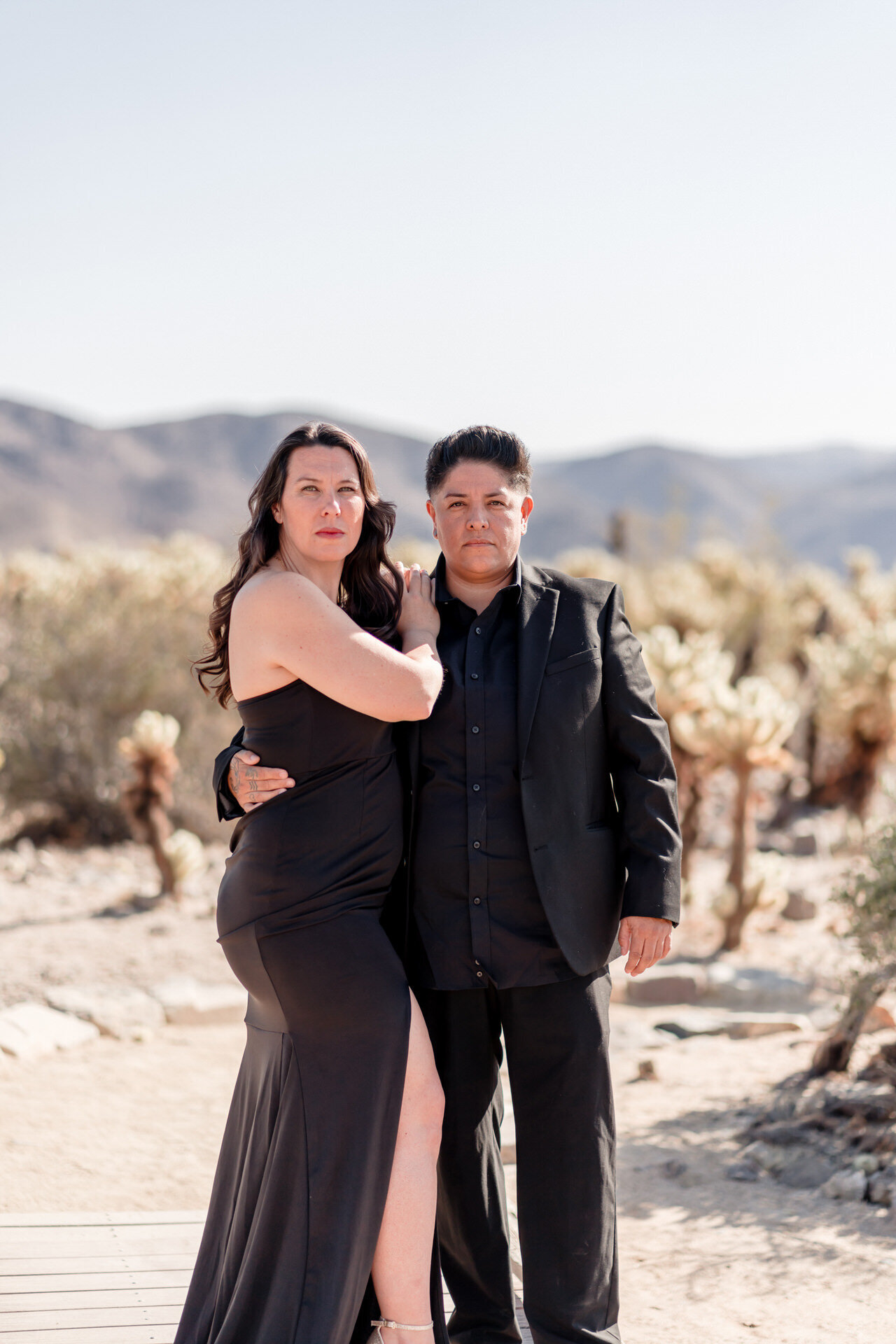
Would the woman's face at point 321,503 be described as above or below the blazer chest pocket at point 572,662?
above

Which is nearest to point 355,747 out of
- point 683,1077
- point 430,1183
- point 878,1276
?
A: point 430,1183

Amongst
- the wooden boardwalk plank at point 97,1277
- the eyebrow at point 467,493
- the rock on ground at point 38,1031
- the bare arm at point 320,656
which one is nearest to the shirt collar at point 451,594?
the eyebrow at point 467,493

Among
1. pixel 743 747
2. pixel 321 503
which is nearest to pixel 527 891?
pixel 321 503

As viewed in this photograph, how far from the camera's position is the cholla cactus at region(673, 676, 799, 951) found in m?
8.10

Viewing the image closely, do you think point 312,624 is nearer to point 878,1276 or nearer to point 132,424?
point 878,1276

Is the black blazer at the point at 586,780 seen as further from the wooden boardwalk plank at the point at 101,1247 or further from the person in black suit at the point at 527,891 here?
the wooden boardwalk plank at the point at 101,1247

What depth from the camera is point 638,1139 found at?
189 inches

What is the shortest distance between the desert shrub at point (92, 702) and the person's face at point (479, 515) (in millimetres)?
7984

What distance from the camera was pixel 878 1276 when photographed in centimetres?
346

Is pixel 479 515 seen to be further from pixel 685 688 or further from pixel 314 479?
pixel 685 688

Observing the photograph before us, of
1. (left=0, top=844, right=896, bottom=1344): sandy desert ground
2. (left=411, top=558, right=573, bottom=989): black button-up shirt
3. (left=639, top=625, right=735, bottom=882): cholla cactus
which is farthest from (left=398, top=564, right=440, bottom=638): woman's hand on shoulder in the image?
(left=639, top=625, right=735, bottom=882): cholla cactus

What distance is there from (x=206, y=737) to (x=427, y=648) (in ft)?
28.4

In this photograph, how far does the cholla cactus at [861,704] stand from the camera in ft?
35.5

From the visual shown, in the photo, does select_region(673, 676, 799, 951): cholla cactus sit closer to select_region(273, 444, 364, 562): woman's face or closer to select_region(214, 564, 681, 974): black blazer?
select_region(214, 564, 681, 974): black blazer
